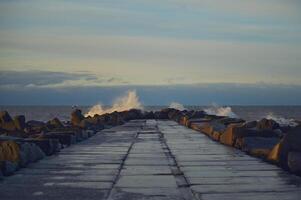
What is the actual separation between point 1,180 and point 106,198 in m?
1.64

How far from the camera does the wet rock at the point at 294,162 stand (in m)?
7.37

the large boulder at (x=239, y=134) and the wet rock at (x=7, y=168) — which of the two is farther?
the large boulder at (x=239, y=134)

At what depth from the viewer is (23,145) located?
8547 mm

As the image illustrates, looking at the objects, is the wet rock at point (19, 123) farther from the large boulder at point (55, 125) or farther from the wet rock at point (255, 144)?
the wet rock at point (255, 144)

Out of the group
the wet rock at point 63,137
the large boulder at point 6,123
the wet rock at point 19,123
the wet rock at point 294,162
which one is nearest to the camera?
the wet rock at point 294,162

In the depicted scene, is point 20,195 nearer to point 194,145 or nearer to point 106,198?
point 106,198

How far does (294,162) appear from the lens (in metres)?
7.51

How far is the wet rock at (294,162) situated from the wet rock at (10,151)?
3.67 meters

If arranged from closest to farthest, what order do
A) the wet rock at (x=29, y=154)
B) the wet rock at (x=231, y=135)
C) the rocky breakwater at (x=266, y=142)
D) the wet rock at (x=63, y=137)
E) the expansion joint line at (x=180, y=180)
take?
the expansion joint line at (x=180, y=180), the rocky breakwater at (x=266, y=142), the wet rock at (x=29, y=154), the wet rock at (x=231, y=135), the wet rock at (x=63, y=137)

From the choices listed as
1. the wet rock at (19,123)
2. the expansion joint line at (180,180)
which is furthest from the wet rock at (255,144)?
the wet rock at (19,123)

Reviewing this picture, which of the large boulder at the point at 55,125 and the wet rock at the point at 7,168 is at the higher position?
the large boulder at the point at 55,125

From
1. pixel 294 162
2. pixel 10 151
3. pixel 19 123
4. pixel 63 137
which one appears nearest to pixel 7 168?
pixel 10 151

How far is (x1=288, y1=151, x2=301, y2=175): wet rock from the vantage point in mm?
7367

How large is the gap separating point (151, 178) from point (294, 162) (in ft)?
6.35
